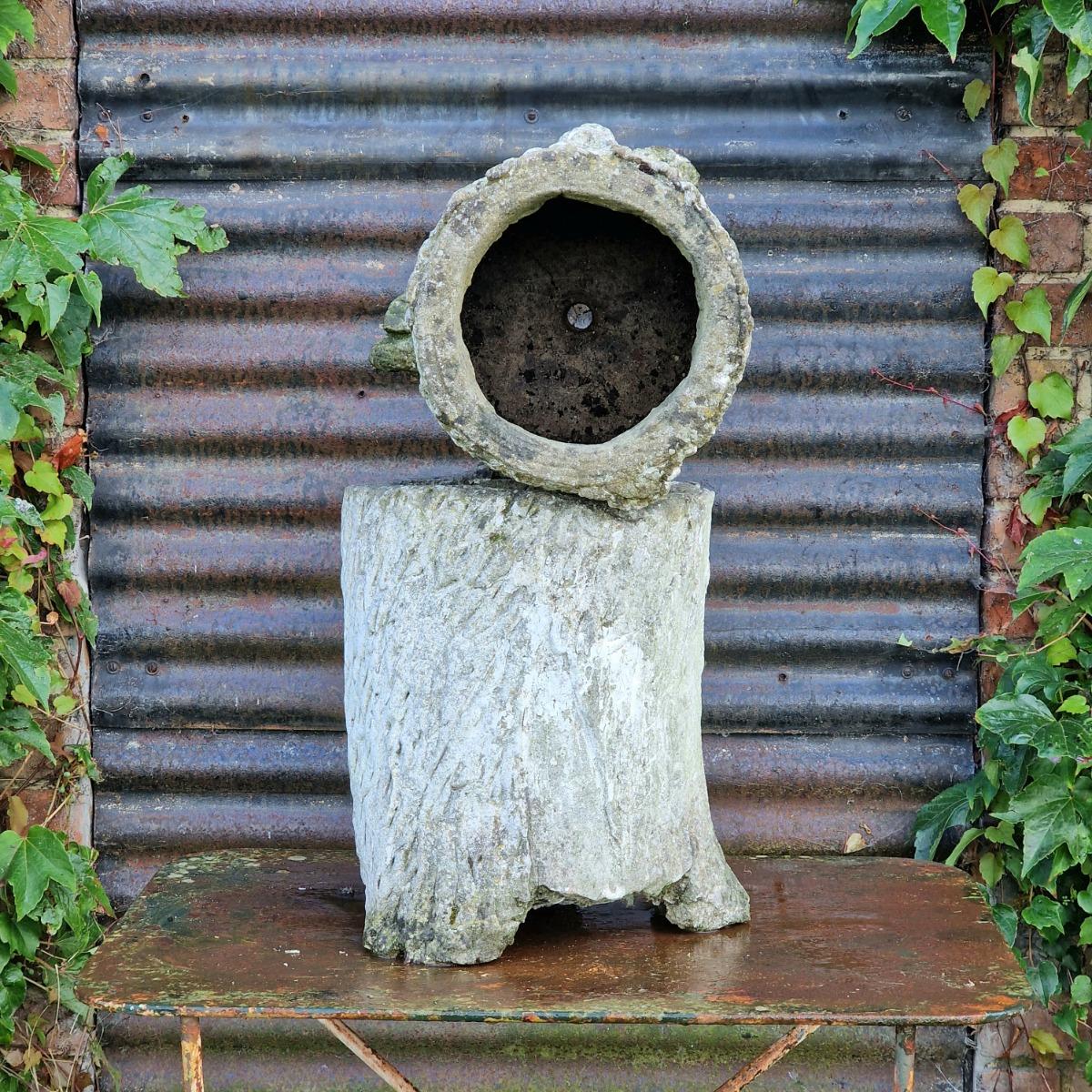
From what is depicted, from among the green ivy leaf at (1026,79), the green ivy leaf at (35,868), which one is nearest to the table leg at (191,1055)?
→ the green ivy leaf at (35,868)

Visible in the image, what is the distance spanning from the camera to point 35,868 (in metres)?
2.46

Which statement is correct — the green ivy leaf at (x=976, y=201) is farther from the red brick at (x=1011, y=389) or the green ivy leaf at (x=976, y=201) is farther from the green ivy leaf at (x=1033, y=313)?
the red brick at (x=1011, y=389)

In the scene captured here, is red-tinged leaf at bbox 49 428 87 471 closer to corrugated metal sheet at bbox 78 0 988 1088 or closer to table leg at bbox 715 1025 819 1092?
corrugated metal sheet at bbox 78 0 988 1088

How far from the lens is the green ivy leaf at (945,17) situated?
2461 mm

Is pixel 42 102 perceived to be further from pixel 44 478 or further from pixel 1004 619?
pixel 1004 619

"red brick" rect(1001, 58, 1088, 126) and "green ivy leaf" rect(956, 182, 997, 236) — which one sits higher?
"red brick" rect(1001, 58, 1088, 126)

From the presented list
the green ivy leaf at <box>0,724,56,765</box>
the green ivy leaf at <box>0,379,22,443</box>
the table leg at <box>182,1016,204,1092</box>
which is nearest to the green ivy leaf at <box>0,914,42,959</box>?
the green ivy leaf at <box>0,724,56,765</box>

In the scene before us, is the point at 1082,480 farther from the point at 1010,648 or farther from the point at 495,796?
the point at 495,796

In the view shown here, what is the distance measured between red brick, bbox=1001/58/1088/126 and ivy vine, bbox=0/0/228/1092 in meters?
1.81

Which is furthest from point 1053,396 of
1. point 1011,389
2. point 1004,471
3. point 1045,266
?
point 1045,266

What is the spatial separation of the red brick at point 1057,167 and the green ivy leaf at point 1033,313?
0.78 ft

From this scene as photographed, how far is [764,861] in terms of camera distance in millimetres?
2539

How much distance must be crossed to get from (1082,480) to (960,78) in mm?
953

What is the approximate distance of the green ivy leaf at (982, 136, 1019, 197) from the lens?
2.62 metres
